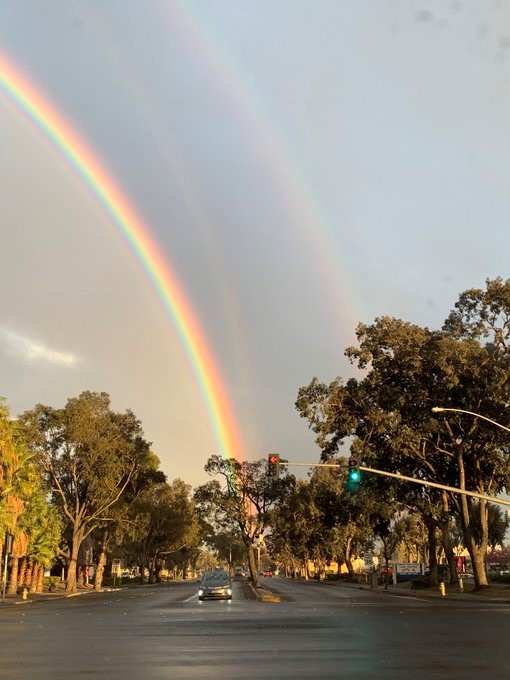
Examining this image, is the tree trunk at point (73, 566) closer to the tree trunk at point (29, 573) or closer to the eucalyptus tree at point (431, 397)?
the tree trunk at point (29, 573)

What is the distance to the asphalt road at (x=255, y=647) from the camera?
1226cm

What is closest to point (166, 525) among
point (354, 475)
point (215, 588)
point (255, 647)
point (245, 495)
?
point (245, 495)

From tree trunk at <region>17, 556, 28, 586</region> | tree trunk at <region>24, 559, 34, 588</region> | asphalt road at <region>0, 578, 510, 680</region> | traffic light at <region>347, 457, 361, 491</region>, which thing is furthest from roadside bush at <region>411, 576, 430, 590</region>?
asphalt road at <region>0, 578, 510, 680</region>

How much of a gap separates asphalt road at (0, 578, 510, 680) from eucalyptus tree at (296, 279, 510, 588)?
22045 mm

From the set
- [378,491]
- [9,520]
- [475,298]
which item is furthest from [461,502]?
[9,520]

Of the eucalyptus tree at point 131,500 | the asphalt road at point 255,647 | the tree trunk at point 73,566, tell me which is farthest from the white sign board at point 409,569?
the asphalt road at point 255,647

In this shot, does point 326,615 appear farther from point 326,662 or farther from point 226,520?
point 226,520

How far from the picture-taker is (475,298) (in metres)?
48.1

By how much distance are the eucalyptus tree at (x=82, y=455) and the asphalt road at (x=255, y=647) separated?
3712 cm

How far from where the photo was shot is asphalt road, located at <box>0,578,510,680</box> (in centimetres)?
1226

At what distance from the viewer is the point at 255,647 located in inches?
628

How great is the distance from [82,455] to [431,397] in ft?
107

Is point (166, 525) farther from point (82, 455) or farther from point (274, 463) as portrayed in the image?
point (274, 463)

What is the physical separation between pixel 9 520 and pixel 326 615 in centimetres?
2385
